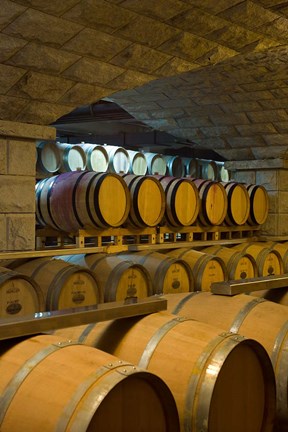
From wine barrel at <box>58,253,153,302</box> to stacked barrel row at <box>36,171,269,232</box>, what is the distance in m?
0.46

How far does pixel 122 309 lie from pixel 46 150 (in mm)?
5898

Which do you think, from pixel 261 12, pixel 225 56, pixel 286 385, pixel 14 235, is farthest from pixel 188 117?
pixel 286 385

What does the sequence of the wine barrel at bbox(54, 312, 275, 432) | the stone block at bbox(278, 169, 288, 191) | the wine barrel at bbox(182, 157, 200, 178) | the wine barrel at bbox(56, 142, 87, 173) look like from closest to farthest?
the wine barrel at bbox(54, 312, 275, 432)
the wine barrel at bbox(56, 142, 87, 173)
the stone block at bbox(278, 169, 288, 191)
the wine barrel at bbox(182, 157, 200, 178)

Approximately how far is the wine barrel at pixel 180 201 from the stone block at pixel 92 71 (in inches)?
79.5

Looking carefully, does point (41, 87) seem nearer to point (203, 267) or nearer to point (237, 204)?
point (203, 267)

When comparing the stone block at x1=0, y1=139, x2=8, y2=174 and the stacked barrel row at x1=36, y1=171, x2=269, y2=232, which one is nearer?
the stone block at x1=0, y1=139, x2=8, y2=174

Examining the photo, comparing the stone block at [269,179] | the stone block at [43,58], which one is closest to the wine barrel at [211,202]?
the stone block at [269,179]

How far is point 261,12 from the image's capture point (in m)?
5.57

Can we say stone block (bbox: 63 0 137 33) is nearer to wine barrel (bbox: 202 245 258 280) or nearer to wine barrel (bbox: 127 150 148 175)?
wine barrel (bbox: 202 245 258 280)

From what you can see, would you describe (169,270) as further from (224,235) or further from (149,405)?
(149,405)

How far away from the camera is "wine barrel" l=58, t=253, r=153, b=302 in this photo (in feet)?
19.1

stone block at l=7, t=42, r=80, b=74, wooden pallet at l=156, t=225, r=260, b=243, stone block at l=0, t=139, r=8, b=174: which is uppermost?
stone block at l=7, t=42, r=80, b=74

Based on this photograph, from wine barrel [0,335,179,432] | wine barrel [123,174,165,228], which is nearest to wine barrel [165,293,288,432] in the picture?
wine barrel [0,335,179,432]

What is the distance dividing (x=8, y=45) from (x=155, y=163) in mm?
6137
